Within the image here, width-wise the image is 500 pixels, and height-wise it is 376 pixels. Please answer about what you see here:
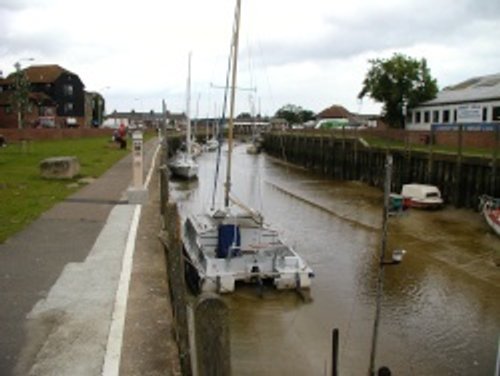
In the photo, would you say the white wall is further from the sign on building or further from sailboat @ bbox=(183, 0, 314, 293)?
sailboat @ bbox=(183, 0, 314, 293)

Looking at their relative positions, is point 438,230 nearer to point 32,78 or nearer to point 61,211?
point 61,211

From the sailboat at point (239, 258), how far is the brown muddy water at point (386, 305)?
1.48 ft

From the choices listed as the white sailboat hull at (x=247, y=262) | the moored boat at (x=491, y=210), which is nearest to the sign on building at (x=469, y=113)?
the moored boat at (x=491, y=210)

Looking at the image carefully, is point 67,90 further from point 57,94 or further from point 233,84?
point 233,84

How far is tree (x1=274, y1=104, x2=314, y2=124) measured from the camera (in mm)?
158988

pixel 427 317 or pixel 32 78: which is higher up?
pixel 32 78

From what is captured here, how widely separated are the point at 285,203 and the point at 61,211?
2024cm

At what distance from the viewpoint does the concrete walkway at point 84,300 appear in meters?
6.74

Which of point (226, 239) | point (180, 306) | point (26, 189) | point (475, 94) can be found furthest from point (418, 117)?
point (180, 306)

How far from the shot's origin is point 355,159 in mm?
47844

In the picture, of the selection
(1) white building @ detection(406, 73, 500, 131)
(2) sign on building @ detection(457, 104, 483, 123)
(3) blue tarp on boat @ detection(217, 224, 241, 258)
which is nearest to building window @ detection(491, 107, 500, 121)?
(1) white building @ detection(406, 73, 500, 131)

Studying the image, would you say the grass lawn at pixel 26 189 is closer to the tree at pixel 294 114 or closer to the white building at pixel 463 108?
the white building at pixel 463 108

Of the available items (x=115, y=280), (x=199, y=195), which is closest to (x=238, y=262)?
(x=115, y=280)

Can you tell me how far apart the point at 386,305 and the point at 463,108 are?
117ft
